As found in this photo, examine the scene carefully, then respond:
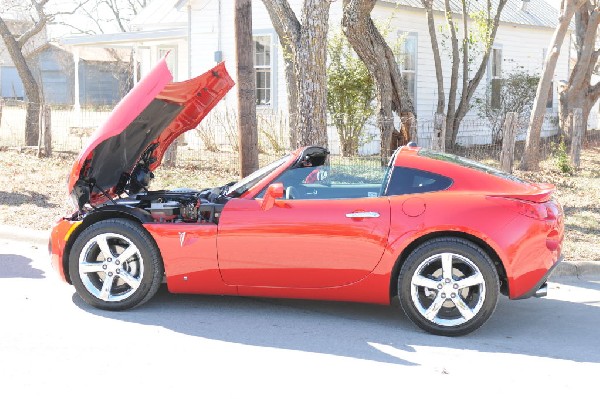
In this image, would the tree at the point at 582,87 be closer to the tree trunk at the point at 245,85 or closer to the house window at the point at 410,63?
the house window at the point at 410,63

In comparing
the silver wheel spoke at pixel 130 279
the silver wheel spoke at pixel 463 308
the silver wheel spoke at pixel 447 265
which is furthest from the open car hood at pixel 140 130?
the silver wheel spoke at pixel 463 308

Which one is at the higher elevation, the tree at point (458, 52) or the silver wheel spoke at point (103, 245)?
the tree at point (458, 52)

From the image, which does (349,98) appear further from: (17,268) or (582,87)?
(17,268)

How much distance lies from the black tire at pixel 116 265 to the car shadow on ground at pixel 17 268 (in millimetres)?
1486

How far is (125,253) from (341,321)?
1.78 meters

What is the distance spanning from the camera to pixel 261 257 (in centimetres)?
589

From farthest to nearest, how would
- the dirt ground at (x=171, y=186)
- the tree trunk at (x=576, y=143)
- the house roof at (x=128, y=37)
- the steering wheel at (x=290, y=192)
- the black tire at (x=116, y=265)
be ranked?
the house roof at (x=128, y=37) → the tree trunk at (x=576, y=143) → the dirt ground at (x=171, y=186) → the black tire at (x=116, y=265) → the steering wheel at (x=290, y=192)

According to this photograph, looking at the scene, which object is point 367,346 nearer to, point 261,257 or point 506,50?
point 261,257

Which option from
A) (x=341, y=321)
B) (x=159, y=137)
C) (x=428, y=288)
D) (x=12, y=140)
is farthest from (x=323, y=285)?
(x=12, y=140)

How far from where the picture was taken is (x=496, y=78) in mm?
22406

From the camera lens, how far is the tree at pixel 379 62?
1230 cm

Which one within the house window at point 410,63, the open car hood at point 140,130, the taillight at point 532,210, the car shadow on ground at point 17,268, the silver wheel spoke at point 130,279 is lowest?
the car shadow on ground at point 17,268

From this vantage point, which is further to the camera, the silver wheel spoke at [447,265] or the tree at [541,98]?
the tree at [541,98]

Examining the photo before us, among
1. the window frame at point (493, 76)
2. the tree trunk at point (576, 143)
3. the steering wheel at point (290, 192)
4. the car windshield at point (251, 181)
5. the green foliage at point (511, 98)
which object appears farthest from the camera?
the window frame at point (493, 76)
